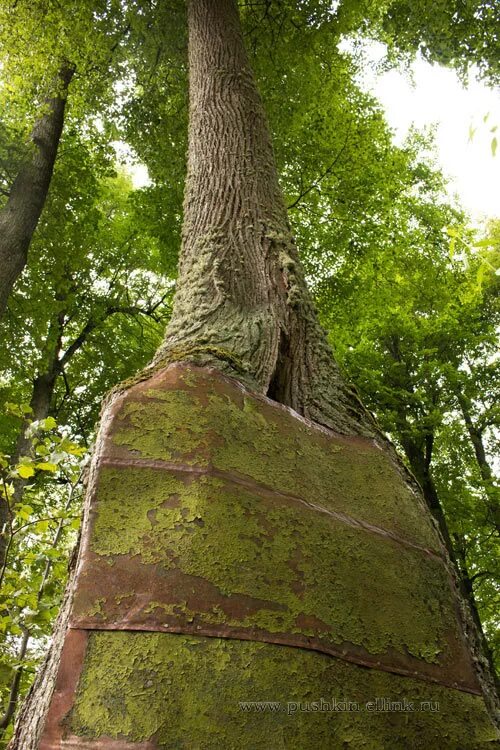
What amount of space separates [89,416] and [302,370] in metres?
9.54

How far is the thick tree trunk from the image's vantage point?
227 inches

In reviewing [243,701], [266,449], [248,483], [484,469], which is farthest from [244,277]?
[484,469]

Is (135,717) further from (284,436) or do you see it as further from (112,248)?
(112,248)

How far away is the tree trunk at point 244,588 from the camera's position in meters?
1.11

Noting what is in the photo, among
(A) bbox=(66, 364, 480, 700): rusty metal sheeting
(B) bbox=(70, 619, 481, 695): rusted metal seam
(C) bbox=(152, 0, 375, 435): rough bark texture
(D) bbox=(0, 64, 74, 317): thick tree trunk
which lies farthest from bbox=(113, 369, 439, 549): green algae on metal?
(D) bbox=(0, 64, 74, 317): thick tree trunk

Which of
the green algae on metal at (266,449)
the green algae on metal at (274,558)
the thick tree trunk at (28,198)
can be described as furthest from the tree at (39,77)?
the green algae on metal at (274,558)

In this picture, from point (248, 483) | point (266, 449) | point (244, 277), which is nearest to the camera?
point (248, 483)

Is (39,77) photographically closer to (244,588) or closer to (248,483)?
(248,483)

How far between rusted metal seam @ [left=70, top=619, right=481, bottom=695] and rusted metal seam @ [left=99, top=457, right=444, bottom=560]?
362 millimetres

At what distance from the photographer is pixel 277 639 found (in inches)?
48.6

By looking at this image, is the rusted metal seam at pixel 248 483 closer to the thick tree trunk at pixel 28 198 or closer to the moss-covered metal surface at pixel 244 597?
the moss-covered metal surface at pixel 244 597

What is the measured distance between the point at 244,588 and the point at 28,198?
6.20 m

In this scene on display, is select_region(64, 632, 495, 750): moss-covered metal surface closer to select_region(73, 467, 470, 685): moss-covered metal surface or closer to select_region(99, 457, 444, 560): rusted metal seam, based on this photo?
select_region(73, 467, 470, 685): moss-covered metal surface

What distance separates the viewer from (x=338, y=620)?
1339mm
